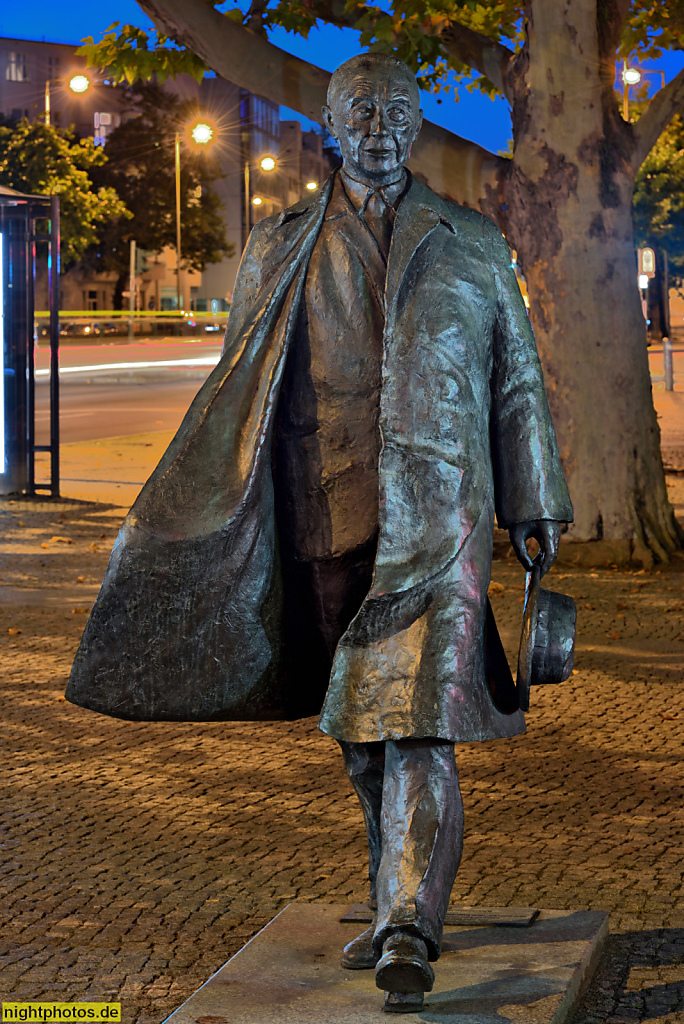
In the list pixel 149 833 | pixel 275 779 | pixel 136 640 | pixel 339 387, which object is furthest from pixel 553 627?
pixel 275 779

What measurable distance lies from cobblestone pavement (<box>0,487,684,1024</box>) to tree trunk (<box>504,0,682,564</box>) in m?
2.94

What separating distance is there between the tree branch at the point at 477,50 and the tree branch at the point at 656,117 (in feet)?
3.69

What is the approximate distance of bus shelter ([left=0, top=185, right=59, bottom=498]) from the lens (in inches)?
579

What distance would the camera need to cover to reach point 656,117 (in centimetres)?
1149

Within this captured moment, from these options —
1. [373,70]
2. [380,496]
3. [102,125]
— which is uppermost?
[102,125]

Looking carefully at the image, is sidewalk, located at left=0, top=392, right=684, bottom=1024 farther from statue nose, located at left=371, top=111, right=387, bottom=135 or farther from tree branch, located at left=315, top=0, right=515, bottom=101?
tree branch, located at left=315, top=0, right=515, bottom=101

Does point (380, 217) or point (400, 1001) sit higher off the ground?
point (380, 217)

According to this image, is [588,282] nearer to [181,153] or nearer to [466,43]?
[466,43]

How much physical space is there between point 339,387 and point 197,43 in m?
8.46

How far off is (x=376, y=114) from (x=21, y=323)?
11741mm

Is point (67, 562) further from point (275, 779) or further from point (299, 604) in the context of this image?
point (299, 604)

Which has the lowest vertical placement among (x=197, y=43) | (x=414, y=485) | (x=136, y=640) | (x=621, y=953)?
(x=621, y=953)

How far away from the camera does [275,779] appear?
5.89 meters

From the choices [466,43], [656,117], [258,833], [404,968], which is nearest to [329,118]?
[404,968]
